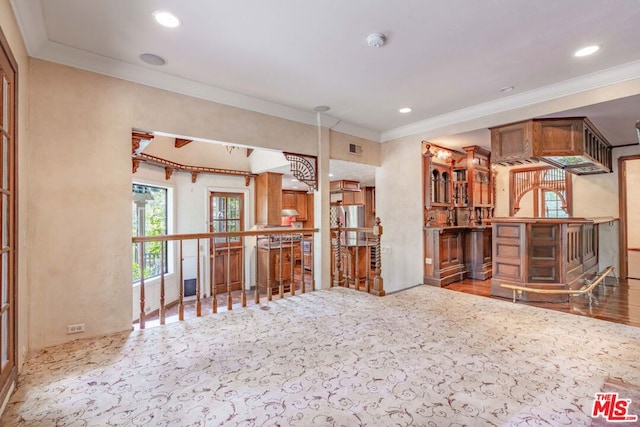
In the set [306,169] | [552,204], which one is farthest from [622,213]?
[306,169]

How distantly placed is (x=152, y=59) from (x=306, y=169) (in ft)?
7.73

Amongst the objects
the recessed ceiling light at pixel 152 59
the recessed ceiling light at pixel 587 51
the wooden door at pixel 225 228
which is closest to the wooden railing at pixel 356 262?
the recessed ceiling light at pixel 587 51

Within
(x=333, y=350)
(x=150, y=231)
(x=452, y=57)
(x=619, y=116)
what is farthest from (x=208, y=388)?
(x=619, y=116)

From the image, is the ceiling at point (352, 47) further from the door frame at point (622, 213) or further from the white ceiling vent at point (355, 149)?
the door frame at point (622, 213)

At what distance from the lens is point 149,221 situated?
5730mm

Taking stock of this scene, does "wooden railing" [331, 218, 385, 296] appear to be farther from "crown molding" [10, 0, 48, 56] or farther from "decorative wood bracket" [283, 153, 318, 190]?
"crown molding" [10, 0, 48, 56]

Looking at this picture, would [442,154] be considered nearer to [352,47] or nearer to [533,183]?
[533,183]

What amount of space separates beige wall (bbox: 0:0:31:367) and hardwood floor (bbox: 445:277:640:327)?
5.07m

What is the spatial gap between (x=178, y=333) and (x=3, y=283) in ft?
4.57

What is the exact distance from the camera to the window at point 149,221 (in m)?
5.19

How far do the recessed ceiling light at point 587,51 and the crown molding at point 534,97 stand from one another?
607mm

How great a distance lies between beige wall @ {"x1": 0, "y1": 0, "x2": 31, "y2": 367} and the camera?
2.21 metres

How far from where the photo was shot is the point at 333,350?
2514 mm

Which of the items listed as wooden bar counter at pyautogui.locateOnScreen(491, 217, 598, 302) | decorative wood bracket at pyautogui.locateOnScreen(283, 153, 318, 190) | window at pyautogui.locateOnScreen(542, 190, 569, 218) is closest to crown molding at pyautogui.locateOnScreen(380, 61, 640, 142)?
wooden bar counter at pyautogui.locateOnScreen(491, 217, 598, 302)
